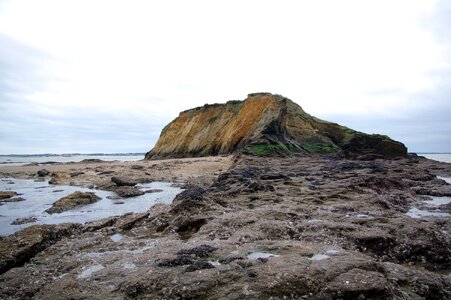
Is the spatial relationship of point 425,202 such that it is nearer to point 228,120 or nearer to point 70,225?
point 70,225

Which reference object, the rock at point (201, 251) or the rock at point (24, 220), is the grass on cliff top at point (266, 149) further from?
the rock at point (201, 251)

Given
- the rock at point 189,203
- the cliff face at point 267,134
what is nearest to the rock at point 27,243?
the rock at point 189,203

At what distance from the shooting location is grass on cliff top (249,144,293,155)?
38419 millimetres

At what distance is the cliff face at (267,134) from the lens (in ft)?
144

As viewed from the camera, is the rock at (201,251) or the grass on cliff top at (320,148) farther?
the grass on cliff top at (320,148)

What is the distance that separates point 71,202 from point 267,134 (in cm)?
2900

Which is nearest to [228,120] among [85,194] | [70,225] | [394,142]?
[394,142]

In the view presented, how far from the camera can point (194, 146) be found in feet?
189

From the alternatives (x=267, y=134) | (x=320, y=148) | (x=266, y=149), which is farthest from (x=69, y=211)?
(x=320, y=148)

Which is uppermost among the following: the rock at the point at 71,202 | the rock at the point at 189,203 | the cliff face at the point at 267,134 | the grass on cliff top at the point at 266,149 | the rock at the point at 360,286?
the cliff face at the point at 267,134

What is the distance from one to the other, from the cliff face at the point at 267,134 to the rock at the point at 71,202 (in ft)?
73.3

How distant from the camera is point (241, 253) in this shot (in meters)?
8.41

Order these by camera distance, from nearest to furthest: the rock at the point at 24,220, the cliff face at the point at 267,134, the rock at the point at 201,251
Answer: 1. the rock at the point at 201,251
2. the rock at the point at 24,220
3. the cliff face at the point at 267,134

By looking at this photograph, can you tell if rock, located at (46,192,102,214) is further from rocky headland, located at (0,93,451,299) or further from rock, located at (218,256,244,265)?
rock, located at (218,256,244,265)
